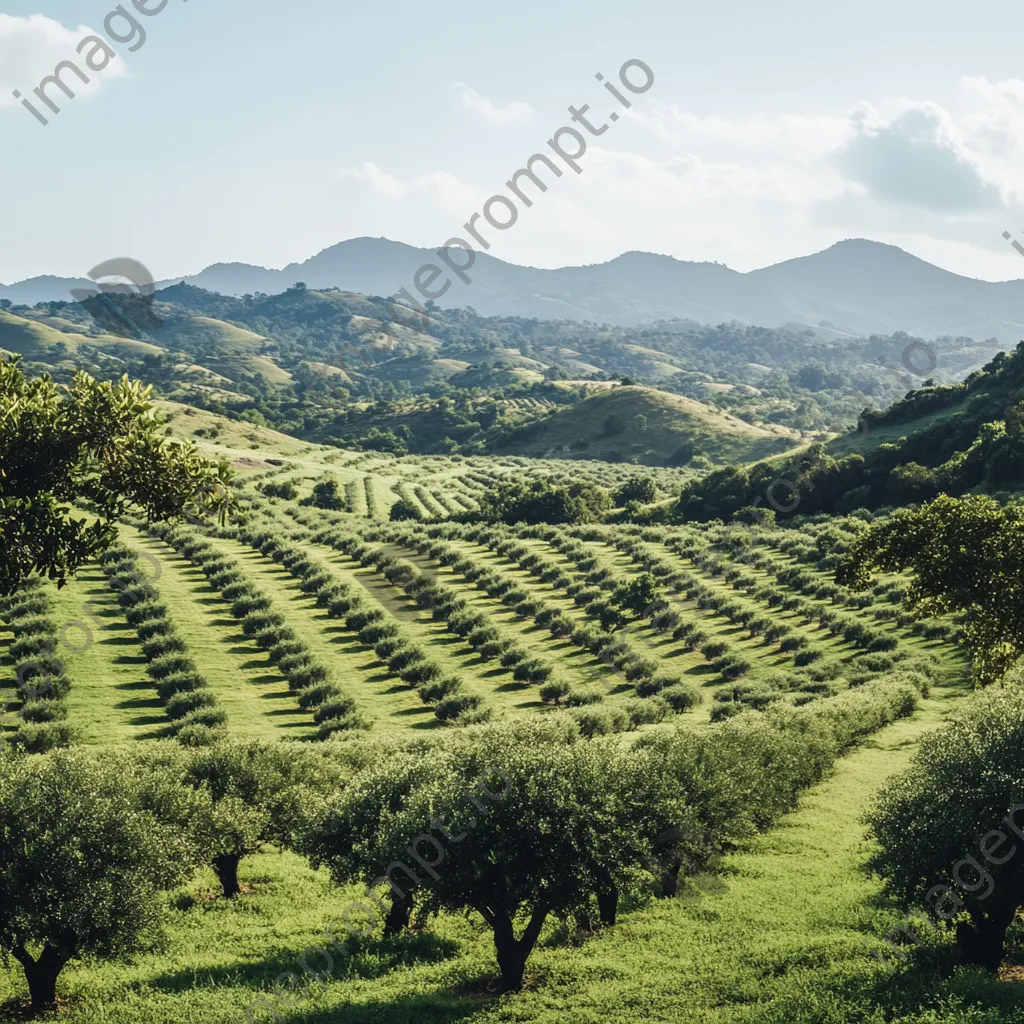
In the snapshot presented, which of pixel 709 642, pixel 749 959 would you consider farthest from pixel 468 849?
pixel 709 642

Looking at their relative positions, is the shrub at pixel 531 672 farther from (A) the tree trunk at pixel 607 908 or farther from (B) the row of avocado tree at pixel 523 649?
(A) the tree trunk at pixel 607 908

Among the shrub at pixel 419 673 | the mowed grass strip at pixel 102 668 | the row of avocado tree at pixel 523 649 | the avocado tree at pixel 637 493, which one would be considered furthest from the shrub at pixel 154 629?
the avocado tree at pixel 637 493

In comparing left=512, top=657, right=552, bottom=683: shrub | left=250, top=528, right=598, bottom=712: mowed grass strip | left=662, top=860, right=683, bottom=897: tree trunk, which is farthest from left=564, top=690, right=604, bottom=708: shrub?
left=662, top=860, right=683, bottom=897: tree trunk

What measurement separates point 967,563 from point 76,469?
70.6 ft

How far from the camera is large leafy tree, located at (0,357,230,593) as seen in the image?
18.6m

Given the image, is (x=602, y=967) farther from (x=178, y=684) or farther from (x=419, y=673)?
(x=178, y=684)

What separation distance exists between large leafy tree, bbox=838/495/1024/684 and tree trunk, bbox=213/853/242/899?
22137 mm

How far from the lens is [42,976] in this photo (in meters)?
22.3

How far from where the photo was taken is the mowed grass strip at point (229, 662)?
5175 cm

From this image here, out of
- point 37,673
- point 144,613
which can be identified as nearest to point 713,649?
point 144,613

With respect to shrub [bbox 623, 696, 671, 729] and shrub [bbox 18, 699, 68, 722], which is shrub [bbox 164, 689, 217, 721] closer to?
shrub [bbox 18, 699, 68, 722]

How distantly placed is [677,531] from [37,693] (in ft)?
237

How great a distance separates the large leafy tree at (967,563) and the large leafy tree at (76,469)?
690 inches

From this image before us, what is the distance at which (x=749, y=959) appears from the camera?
23.4 meters
